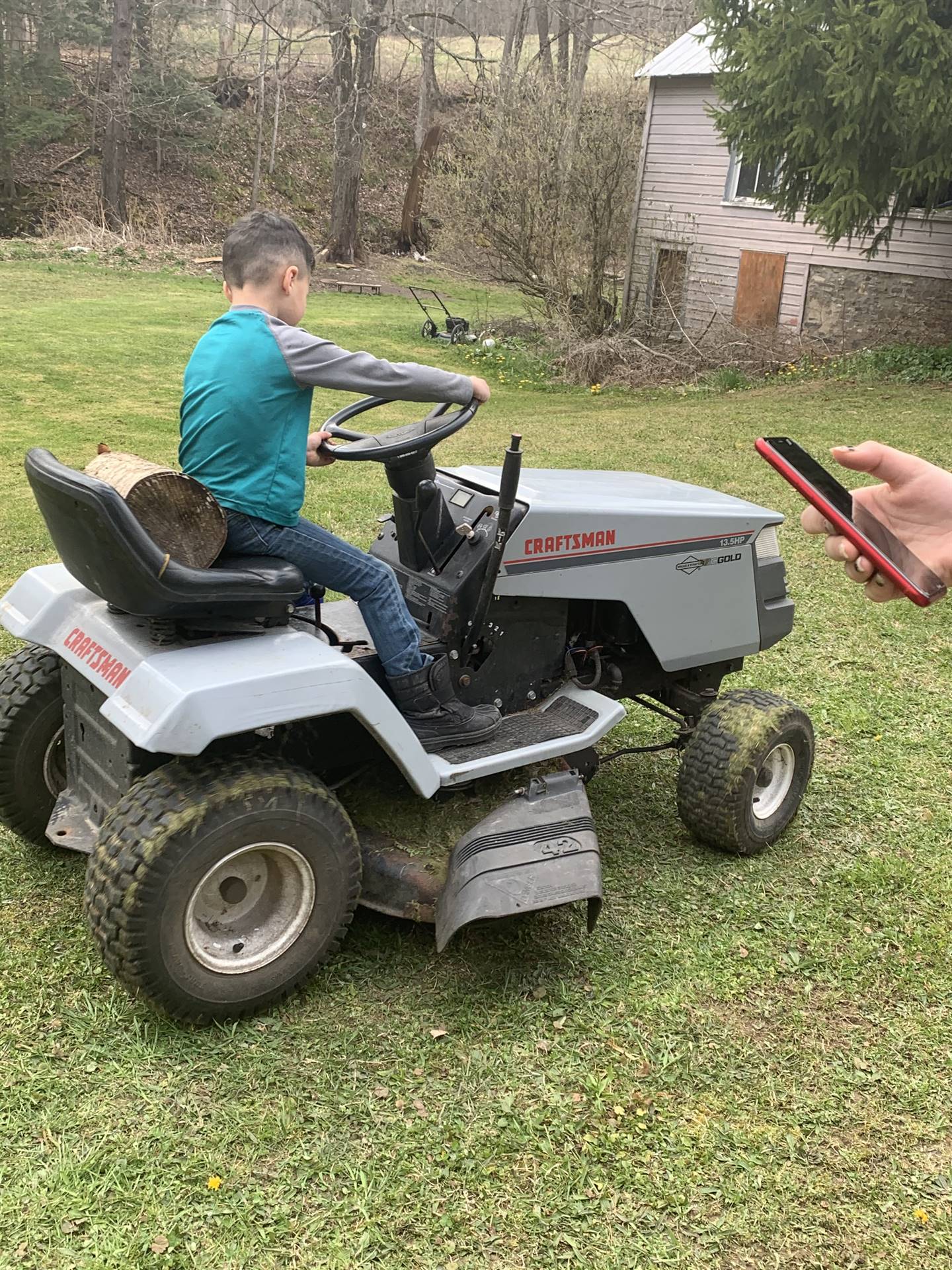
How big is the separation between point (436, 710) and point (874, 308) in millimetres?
14671

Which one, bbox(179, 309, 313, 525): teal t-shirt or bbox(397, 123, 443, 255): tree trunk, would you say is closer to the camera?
bbox(179, 309, 313, 525): teal t-shirt

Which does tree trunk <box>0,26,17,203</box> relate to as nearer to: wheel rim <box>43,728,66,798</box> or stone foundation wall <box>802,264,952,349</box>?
stone foundation wall <box>802,264,952,349</box>

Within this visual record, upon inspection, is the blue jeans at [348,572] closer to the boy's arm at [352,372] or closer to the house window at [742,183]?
the boy's arm at [352,372]

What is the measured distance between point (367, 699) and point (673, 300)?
16.9 meters

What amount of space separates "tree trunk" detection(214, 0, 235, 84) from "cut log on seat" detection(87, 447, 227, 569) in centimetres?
2847

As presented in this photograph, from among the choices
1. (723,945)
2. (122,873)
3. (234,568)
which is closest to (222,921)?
(122,873)

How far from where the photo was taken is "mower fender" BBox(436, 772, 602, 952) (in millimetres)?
2949

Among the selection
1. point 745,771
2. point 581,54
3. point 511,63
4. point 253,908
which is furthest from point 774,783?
point 581,54

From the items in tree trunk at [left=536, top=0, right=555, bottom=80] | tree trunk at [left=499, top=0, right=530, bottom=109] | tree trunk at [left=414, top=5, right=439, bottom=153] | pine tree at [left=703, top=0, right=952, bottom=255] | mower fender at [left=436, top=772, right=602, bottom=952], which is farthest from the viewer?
tree trunk at [left=414, top=5, right=439, bottom=153]

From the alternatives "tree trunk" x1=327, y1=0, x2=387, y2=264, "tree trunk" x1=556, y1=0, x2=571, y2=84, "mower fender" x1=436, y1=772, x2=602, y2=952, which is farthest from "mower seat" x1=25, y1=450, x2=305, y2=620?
"tree trunk" x1=327, y1=0, x2=387, y2=264

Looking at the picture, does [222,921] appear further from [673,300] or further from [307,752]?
[673,300]

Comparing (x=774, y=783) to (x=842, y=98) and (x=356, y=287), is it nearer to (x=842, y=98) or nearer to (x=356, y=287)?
(x=842, y=98)

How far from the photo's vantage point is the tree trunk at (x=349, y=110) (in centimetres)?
2186

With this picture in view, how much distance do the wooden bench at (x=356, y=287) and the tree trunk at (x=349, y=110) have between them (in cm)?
278
